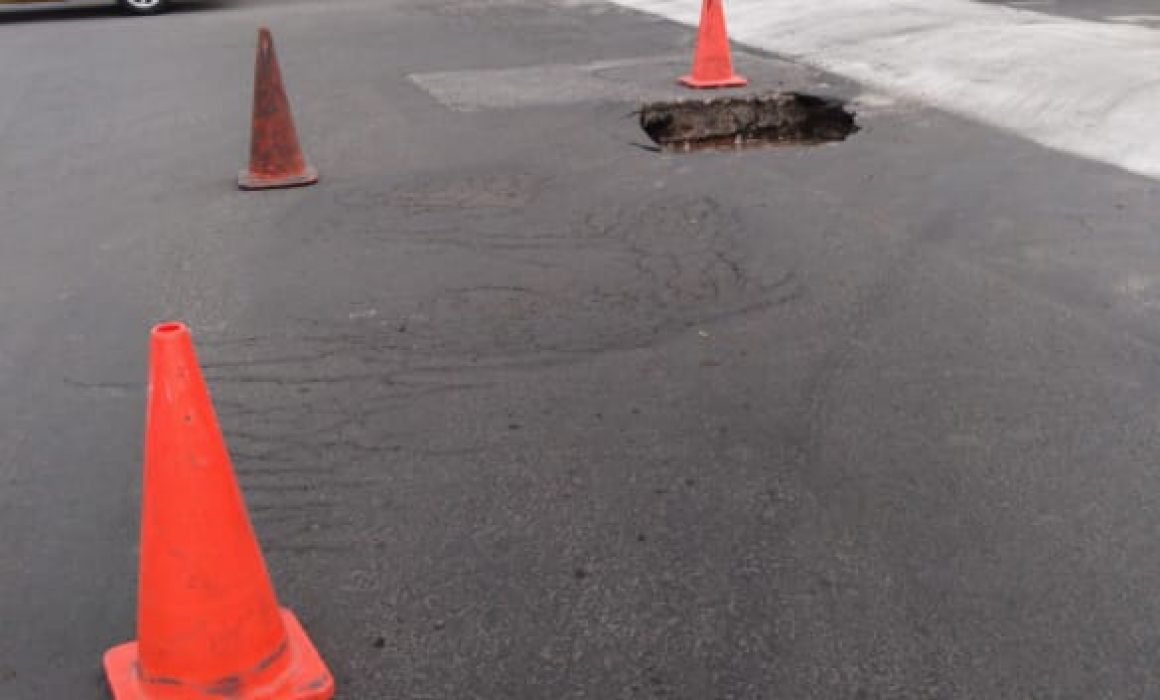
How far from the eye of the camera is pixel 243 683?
2.92 meters

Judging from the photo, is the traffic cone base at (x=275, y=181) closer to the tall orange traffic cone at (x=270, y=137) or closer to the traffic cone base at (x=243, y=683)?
the tall orange traffic cone at (x=270, y=137)

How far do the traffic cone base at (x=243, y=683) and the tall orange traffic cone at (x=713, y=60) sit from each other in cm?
747

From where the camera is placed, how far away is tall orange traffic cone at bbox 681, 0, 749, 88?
9719 mm

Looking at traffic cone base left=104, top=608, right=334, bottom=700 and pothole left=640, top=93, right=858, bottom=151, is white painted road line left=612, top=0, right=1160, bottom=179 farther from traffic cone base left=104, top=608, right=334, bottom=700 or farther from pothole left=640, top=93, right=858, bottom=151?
traffic cone base left=104, top=608, right=334, bottom=700

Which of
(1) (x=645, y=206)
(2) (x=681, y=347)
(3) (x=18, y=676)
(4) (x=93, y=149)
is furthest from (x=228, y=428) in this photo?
(4) (x=93, y=149)

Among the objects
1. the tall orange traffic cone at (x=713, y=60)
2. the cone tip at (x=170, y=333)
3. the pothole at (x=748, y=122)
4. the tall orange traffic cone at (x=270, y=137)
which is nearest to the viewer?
the cone tip at (x=170, y=333)

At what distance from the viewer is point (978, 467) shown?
404 cm

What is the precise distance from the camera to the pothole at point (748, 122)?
8.70m

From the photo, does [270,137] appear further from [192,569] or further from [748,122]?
[192,569]

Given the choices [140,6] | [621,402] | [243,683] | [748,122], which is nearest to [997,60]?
[748,122]

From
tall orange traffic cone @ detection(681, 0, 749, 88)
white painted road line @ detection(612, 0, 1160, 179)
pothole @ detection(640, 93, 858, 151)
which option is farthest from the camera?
tall orange traffic cone @ detection(681, 0, 749, 88)

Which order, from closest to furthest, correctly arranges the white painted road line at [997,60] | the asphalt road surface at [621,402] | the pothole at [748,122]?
the asphalt road surface at [621,402] < the white painted road line at [997,60] < the pothole at [748,122]

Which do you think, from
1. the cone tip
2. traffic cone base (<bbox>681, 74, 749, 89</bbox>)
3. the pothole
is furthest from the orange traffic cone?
traffic cone base (<bbox>681, 74, 749, 89</bbox>)

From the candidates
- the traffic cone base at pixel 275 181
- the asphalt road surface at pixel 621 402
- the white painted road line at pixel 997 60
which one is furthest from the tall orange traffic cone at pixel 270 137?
the white painted road line at pixel 997 60
